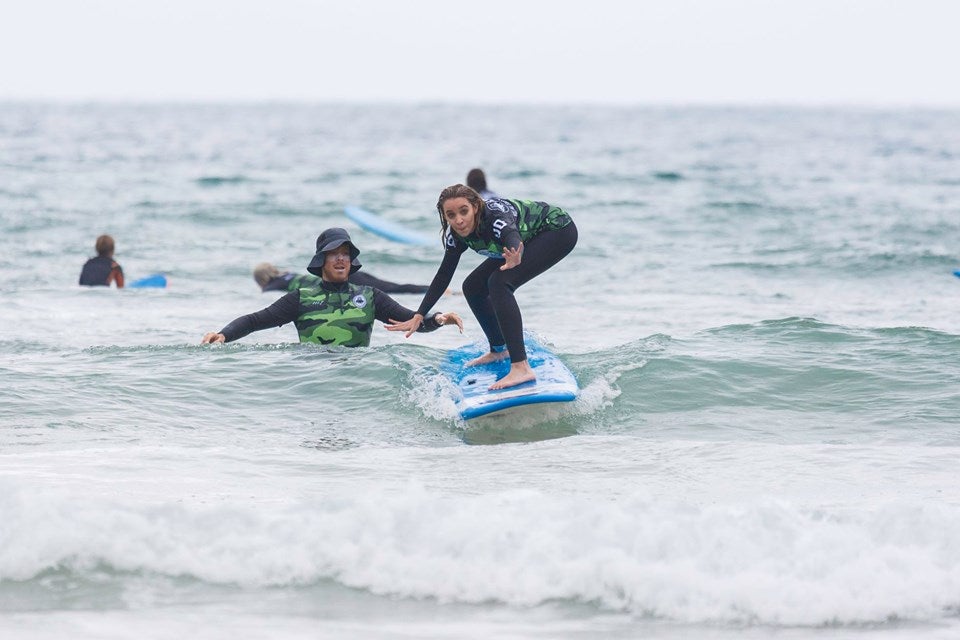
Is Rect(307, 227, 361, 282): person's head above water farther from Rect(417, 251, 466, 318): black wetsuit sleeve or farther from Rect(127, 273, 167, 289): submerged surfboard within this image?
Rect(127, 273, 167, 289): submerged surfboard

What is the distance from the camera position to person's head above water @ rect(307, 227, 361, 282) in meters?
9.41

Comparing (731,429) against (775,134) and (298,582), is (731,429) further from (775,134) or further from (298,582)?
(775,134)

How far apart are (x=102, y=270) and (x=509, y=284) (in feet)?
30.1

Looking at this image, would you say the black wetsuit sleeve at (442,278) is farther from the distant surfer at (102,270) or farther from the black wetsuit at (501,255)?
the distant surfer at (102,270)

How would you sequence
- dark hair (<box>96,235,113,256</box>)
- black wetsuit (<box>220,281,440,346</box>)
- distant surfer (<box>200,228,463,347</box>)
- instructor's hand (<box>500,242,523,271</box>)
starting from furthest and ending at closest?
dark hair (<box>96,235,113,256</box>)
distant surfer (<box>200,228,463,347</box>)
black wetsuit (<box>220,281,440,346</box>)
instructor's hand (<box>500,242,523,271</box>)

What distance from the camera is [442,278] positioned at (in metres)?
8.48

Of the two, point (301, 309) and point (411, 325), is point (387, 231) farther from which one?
point (411, 325)

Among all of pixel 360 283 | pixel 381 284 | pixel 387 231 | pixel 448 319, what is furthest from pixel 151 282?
pixel 448 319

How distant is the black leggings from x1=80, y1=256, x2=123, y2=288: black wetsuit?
8.48m

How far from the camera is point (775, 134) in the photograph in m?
74.3

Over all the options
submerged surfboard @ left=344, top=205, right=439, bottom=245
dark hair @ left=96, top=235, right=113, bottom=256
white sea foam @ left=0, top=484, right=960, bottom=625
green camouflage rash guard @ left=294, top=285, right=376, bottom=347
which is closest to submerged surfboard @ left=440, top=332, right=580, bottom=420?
green camouflage rash guard @ left=294, top=285, right=376, bottom=347

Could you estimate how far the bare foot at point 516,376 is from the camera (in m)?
8.13

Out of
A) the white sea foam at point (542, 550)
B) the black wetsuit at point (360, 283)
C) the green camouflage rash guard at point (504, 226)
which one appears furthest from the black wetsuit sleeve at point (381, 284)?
the white sea foam at point (542, 550)

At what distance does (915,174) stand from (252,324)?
3619 centimetres
